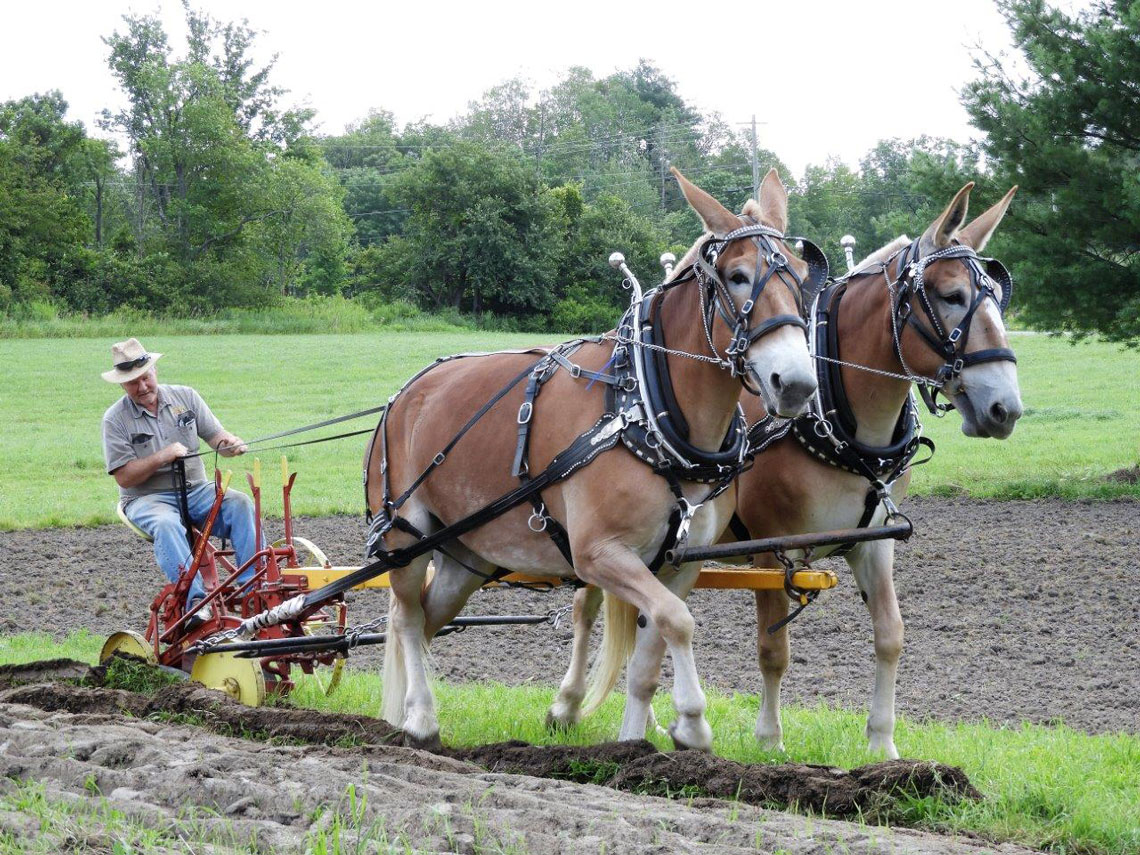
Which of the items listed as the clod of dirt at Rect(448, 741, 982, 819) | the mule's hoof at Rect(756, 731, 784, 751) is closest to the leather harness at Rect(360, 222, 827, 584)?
the clod of dirt at Rect(448, 741, 982, 819)

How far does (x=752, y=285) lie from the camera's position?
4.57 m

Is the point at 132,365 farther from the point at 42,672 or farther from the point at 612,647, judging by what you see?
the point at 612,647

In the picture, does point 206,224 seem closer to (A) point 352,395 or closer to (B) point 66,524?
(A) point 352,395

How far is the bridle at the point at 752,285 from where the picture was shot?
178 inches

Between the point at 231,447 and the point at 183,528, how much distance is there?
0.51 meters

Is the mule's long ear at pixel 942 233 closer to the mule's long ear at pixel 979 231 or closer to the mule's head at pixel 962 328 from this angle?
the mule's head at pixel 962 328

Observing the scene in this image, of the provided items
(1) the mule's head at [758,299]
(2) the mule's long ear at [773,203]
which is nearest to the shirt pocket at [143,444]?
(1) the mule's head at [758,299]

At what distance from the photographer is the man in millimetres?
7004

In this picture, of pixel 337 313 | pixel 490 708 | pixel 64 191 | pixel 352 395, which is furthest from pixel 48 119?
pixel 490 708

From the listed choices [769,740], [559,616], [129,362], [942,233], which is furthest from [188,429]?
[942,233]

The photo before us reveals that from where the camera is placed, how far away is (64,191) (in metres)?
47.5

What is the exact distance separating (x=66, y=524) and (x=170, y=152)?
3906 centimetres

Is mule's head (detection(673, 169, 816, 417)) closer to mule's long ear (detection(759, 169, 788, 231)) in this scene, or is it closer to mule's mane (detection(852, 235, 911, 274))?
mule's long ear (detection(759, 169, 788, 231))

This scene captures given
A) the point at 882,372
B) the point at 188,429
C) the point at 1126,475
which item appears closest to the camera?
the point at 882,372
